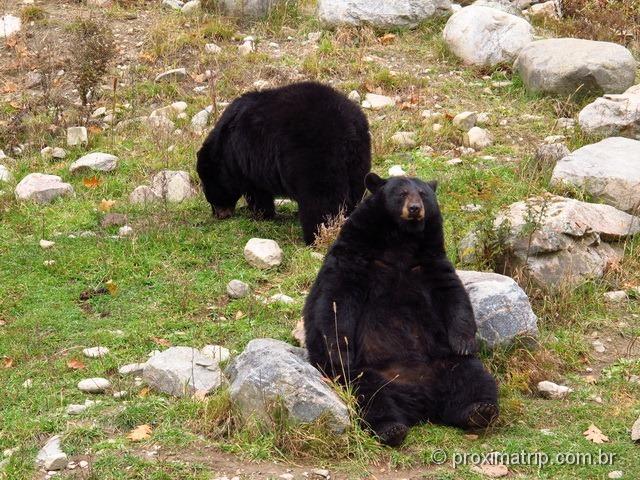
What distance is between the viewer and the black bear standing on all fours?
30.8ft

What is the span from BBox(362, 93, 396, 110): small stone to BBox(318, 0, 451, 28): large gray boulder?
81.2 inches

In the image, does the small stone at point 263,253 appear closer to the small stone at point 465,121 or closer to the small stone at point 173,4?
the small stone at point 465,121

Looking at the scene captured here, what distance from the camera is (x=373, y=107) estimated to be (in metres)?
12.5

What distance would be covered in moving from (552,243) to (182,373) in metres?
3.23

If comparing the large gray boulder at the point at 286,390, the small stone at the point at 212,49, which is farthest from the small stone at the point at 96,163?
the large gray boulder at the point at 286,390

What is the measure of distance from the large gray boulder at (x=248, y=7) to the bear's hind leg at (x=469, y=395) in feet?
31.5

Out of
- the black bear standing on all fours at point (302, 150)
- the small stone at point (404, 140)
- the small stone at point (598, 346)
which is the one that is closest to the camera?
the small stone at point (598, 346)

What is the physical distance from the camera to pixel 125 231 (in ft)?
31.7

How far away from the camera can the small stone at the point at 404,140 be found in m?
11.5

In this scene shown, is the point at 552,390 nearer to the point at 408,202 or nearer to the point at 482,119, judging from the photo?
the point at 408,202

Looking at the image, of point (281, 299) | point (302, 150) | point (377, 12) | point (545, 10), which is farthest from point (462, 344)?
point (545, 10)

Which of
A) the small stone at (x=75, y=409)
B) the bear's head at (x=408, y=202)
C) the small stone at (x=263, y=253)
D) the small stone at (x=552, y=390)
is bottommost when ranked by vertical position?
the small stone at (x=263, y=253)

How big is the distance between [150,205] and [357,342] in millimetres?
4303

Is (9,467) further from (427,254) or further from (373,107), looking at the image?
(373,107)
